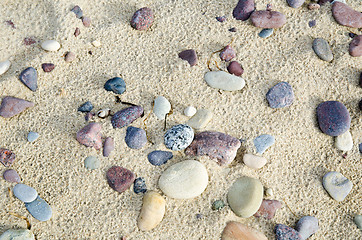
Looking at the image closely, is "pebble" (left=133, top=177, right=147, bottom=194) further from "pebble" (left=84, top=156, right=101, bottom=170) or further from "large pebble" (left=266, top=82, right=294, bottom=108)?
"large pebble" (left=266, top=82, right=294, bottom=108)

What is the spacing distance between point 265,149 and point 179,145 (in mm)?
433

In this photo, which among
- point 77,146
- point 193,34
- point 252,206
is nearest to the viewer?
point 252,206

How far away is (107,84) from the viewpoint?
168 cm

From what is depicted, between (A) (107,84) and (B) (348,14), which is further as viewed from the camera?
(B) (348,14)

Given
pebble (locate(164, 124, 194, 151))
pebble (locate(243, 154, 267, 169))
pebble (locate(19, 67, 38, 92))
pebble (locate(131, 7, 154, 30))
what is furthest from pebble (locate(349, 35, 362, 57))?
pebble (locate(19, 67, 38, 92))

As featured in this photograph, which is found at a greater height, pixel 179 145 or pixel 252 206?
pixel 179 145

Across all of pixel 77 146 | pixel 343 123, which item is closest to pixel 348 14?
pixel 343 123

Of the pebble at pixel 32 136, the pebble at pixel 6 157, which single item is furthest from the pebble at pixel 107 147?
the pebble at pixel 6 157

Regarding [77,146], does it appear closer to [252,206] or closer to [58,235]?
[58,235]

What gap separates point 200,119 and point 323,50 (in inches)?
31.3

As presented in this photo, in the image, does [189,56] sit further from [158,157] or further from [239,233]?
[239,233]

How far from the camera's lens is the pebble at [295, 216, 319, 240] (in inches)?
60.6

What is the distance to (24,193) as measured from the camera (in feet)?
5.04

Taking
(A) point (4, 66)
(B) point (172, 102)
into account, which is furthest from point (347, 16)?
(A) point (4, 66)
